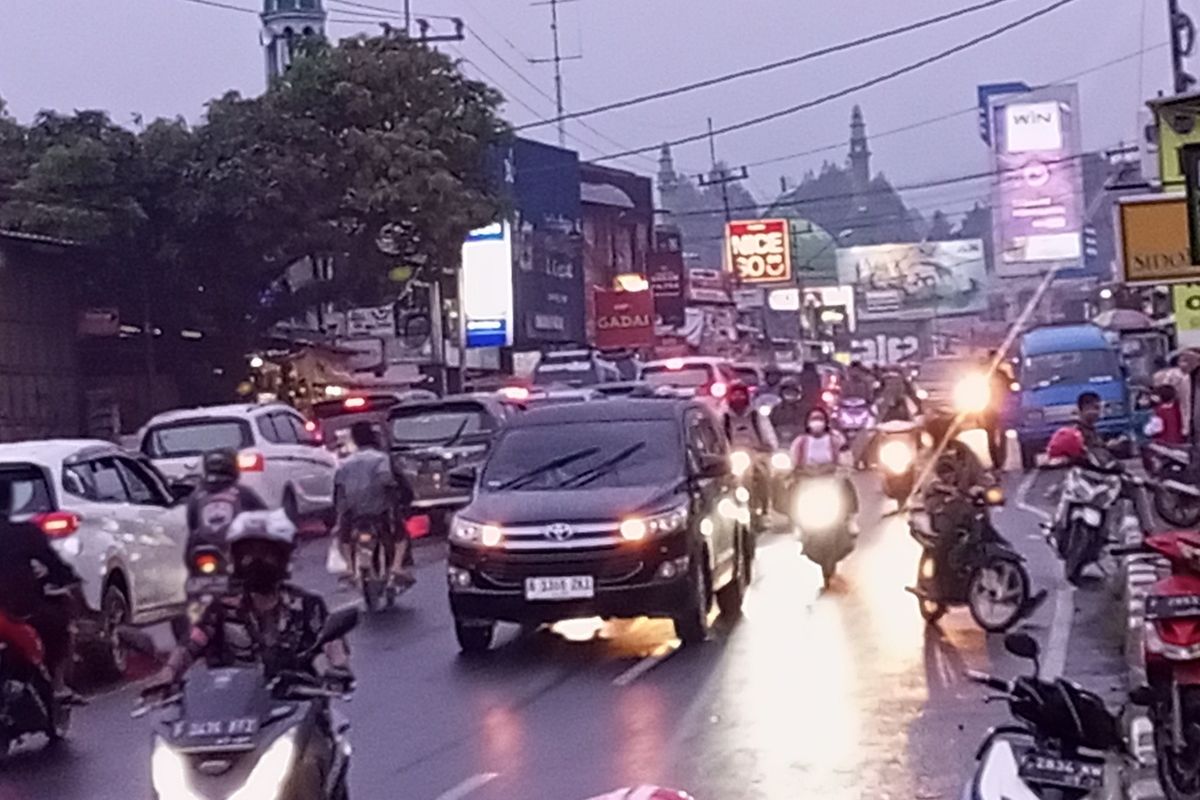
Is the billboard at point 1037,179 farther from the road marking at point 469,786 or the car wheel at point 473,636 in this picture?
the road marking at point 469,786

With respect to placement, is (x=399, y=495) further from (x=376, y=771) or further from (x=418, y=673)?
(x=376, y=771)

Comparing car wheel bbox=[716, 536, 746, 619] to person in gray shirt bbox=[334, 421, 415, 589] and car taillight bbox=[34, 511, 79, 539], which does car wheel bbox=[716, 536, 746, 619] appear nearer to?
person in gray shirt bbox=[334, 421, 415, 589]

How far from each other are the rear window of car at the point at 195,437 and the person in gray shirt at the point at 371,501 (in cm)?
768

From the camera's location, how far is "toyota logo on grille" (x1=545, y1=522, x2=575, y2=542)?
1689 centimetres

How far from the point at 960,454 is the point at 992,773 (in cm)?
1188

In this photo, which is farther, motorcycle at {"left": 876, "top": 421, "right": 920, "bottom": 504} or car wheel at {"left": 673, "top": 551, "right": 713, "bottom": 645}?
motorcycle at {"left": 876, "top": 421, "right": 920, "bottom": 504}

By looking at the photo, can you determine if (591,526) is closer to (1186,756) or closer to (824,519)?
(824,519)

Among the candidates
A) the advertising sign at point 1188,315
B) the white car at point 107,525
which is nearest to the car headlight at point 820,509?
the advertising sign at point 1188,315

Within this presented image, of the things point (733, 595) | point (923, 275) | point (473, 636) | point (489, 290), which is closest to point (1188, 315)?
point (733, 595)

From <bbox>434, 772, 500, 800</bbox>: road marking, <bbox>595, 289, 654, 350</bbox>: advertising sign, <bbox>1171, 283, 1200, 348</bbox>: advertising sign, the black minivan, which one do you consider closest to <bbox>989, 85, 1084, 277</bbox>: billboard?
<bbox>595, 289, 654, 350</bbox>: advertising sign

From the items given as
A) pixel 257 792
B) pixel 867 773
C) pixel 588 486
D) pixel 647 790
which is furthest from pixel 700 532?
pixel 647 790

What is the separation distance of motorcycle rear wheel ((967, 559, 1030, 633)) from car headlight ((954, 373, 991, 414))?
1688 cm

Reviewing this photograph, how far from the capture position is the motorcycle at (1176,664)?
9.78 meters

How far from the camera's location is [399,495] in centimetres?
2148
